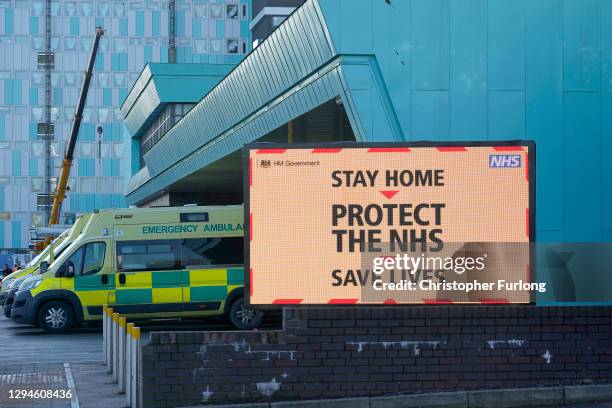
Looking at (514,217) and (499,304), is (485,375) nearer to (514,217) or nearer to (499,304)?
(499,304)

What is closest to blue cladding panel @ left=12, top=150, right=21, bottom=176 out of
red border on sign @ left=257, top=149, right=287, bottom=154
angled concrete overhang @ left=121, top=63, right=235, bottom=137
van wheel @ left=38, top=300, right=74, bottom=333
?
angled concrete overhang @ left=121, top=63, right=235, bottom=137

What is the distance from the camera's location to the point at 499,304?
11.2 m

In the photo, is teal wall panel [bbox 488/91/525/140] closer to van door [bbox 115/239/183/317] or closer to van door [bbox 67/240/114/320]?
van door [bbox 115/239/183/317]

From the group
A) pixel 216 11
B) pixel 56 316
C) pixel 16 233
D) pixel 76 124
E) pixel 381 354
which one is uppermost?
pixel 216 11

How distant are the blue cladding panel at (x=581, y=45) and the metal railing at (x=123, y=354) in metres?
8.23

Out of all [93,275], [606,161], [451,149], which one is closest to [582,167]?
[606,161]

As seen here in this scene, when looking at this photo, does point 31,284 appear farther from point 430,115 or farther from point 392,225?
point 392,225

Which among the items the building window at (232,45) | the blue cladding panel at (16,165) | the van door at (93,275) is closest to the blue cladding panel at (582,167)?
the van door at (93,275)

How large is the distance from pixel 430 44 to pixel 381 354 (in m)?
7.88

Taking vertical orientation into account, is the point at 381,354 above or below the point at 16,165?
below

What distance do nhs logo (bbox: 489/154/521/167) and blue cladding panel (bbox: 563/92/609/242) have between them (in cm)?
646

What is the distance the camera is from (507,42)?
1775 cm

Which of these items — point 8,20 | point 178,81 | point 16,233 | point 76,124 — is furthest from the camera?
point 8,20

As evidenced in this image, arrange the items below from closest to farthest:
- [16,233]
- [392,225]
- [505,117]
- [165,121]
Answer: [392,225] < [505,117] < [165,121] < [16,233]
